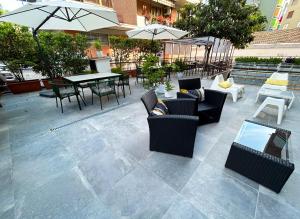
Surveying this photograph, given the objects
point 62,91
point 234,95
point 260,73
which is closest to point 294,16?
point 260,73

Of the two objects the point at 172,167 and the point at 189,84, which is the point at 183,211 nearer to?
the point at 172,167

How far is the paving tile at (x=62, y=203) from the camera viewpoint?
141 centimetres

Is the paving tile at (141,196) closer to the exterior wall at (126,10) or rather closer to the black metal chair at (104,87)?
the black metal chair at (104,87)

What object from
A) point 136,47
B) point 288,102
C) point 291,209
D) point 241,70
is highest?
point 136,47

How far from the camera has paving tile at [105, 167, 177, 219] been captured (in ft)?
4.66

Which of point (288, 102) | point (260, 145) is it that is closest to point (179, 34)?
point (288, 102)

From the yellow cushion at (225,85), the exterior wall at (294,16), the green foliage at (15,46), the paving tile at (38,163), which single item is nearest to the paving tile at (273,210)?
the paving tile at (38,163)

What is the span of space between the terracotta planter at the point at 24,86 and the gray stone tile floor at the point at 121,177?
9.34ft

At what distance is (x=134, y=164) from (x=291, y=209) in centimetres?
177

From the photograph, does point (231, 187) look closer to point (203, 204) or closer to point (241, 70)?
point (203, 204)

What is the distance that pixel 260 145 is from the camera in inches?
73.8

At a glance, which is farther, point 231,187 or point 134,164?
point 134,164

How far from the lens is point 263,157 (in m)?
1.58

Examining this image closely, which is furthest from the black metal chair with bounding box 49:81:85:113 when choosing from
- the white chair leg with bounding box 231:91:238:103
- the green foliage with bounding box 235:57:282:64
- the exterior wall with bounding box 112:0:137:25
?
the exterior wall with bounding box 112:0:137:25
